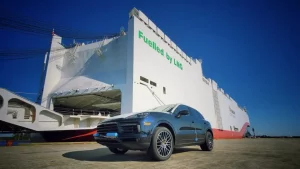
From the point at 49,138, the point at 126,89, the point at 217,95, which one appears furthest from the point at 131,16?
the point at 217,95

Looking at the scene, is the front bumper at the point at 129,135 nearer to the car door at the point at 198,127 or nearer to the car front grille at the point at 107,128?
the car front grille at the point at 107,128

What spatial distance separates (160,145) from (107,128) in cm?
139

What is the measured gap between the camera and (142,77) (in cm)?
1471

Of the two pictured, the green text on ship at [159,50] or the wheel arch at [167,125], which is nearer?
the wheel arch at [167,125]

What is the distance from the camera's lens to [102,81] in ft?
51.0

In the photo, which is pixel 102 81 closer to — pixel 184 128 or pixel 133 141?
pixel 184 128

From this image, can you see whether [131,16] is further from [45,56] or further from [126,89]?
[45,56]

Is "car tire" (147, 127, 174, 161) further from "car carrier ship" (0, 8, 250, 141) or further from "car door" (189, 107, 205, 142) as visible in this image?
"car carrier ship" (0, 8, 250, 141)

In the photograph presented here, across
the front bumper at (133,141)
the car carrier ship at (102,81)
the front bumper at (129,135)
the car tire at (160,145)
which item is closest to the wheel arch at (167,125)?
the car tire at (160,145)

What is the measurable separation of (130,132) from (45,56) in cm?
1980

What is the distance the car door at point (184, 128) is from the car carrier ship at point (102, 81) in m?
Answer: 8.12

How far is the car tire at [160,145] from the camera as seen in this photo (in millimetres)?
3754

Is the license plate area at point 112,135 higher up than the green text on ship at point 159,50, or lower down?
lower down

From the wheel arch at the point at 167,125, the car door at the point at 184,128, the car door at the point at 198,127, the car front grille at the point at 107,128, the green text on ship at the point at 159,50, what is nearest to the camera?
the car front grille at the point at 107,128
